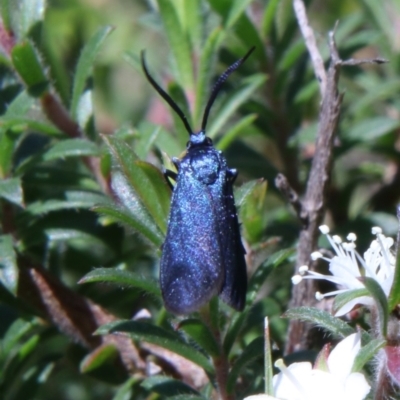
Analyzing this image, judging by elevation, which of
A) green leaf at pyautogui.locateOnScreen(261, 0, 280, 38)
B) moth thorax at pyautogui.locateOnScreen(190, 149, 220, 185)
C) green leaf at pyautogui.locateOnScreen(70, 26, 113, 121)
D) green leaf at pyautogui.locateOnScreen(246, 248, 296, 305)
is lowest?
green leaf at pyautogui.locateOnScreen(246, 248, 296, 305)

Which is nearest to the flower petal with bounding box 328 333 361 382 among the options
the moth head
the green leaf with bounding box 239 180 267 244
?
the green leaf with bounding box 239 180 267 244

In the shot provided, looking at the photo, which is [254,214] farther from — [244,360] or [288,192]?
[244,360]

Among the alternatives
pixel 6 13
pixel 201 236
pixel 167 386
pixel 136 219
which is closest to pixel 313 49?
pixel 201 236

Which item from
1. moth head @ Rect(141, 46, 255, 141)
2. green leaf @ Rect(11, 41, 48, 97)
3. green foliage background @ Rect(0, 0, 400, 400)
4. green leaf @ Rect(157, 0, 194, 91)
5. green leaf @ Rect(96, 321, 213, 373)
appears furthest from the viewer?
green leaf @ Rect(157, 0, 194, 91)

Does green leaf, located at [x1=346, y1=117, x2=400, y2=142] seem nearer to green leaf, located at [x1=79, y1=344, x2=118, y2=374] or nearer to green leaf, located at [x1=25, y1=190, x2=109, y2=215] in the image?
green leaf, located at [x1=25, y1=190, x2=109, y2=215]

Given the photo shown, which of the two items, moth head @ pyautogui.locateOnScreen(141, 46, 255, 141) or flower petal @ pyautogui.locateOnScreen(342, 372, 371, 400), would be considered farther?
moth head @ pyautogui.locateOnScreen(141, 46, 255, 141)

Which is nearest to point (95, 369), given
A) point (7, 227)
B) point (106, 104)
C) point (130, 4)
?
point (7, 227)

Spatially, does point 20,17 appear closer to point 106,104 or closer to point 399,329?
point 399,329
